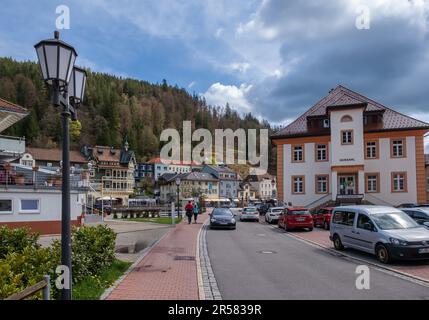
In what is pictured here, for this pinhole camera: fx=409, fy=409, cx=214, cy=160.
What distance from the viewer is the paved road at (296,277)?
855 centimetres

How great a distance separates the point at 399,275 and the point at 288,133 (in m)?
33.1

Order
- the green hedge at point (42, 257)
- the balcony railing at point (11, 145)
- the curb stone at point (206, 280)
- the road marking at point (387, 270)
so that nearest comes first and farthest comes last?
the green hedge at point (42, 257)
the curb stone at point (206, 280)
the road marking at point (387, 270)
the balcony railing at point (11, 145)

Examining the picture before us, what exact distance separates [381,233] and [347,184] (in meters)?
27.8

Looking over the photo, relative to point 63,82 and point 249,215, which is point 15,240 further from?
point 249,215

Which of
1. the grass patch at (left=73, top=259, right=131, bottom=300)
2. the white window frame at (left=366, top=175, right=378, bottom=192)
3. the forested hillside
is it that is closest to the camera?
the grass patch at (left=73, top=259, right=131, bottom=300)

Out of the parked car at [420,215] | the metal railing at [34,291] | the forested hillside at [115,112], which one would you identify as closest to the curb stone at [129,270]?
the metal railing at [34,291]

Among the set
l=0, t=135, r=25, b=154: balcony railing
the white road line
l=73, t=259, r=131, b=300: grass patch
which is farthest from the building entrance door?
l=73, t=259, r=131, b=300: grass patch

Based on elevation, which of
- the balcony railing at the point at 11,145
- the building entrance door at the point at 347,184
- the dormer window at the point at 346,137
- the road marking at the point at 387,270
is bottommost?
the road marking at the point at 387,270

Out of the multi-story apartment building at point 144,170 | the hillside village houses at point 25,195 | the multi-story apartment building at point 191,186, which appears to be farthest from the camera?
the multi-story apartment building at point 144,170

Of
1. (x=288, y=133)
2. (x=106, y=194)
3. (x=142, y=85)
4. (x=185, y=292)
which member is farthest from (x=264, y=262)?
(x=142, y=85)

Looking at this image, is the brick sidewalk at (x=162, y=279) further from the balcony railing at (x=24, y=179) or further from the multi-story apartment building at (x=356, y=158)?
the multi-story apartment building at (x=356, y=158)

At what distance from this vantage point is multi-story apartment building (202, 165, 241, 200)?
122625mm

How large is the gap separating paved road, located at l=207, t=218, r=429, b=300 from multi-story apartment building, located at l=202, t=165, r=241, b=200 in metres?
106

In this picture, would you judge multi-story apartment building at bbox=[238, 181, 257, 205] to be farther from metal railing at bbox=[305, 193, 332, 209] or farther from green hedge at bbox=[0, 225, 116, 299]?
green hedge at bbox=[0, 225, 116, 299]
